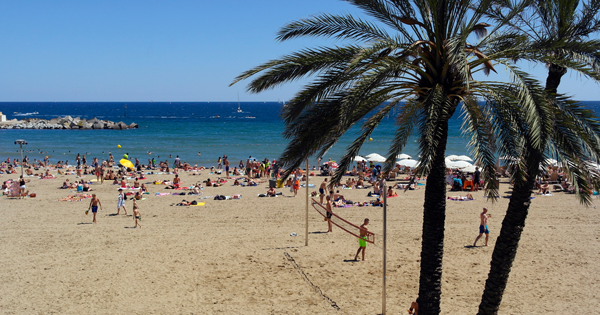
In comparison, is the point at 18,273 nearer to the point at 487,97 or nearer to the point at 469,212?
the point at 487,97

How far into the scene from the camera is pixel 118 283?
10453 millimetres

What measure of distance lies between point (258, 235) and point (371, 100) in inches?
354

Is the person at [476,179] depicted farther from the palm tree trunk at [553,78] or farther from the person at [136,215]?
the palm tree trunk at [553,78]

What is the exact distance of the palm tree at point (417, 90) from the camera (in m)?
5.54

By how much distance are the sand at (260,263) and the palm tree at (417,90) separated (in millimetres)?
4181

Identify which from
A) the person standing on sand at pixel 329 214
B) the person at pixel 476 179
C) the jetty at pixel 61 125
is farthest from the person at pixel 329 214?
the jetty at pixel 61 125

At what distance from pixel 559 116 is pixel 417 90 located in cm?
→ 173

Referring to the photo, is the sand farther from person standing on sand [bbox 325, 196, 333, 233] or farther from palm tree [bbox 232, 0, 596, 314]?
palm tree [bbox 232, 0, 596, 314]

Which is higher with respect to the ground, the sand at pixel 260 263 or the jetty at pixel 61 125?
the jetty at pixel 61 125

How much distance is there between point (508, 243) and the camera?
636 cm

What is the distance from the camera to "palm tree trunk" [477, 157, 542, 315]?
620 centimetres

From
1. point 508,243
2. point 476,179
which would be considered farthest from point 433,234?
point 476,179

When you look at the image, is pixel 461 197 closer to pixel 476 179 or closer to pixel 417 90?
pixel 476 179

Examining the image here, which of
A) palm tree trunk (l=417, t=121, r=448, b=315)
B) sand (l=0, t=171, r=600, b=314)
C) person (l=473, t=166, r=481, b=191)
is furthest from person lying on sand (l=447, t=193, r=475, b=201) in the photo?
palm tree trunk (l=417, t=121, r=448, b=315)
